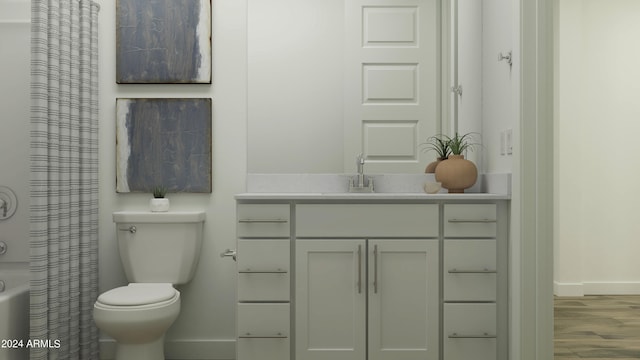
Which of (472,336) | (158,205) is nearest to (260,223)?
(158,205)

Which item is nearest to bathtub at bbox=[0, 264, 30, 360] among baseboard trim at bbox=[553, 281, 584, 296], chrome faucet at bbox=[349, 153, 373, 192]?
chrome faucet at bbox=[349, 153, 373, 192]

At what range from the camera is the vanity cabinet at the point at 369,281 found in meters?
2.13

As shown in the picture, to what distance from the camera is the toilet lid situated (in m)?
2.10

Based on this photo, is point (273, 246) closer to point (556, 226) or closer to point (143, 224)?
point (143, 224)

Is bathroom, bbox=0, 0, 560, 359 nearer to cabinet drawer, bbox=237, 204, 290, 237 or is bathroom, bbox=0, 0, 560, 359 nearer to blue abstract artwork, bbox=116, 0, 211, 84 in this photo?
blue abstract artwork, bbox=116, 0, 211, 84

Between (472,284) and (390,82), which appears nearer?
(472,284)

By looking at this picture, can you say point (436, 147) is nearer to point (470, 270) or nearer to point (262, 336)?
point (470, 270)

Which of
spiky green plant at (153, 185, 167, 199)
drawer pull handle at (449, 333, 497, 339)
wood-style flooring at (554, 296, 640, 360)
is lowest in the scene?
wood-style flooring at (554, 296, 640, 360)

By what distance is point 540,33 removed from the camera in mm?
2020

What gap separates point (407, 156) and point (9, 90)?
85.4 inches

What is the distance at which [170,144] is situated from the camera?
106 inches

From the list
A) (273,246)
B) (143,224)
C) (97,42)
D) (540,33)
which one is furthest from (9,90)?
(540,33)

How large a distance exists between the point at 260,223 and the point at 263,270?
202 millimetres

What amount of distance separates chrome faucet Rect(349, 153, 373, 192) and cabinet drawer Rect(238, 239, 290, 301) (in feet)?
2.07
